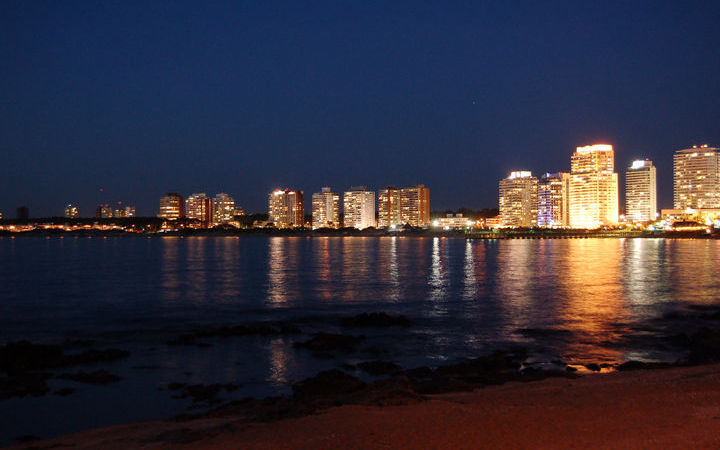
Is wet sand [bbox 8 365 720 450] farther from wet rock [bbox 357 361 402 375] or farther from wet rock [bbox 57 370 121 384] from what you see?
wet rock [bbox 57 370 121 384]

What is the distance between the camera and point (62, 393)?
14.8 m

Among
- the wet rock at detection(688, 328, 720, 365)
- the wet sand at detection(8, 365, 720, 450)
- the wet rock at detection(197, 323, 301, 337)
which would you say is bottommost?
the wet rock at detection(197, 323, 301, 337)

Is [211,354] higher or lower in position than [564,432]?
lower

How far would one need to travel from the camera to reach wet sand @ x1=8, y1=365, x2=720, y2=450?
26.7 feet

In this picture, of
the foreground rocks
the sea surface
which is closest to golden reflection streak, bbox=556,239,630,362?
the sea surface

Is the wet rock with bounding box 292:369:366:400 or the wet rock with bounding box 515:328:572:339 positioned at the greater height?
→ the wet rock with bounding box 292:369:366:400

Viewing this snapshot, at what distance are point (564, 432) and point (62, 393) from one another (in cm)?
1332

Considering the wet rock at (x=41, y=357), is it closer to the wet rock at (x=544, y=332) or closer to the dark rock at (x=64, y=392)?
the dark rock at (x=64, y=392)

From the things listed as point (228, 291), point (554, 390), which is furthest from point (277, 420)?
point (228, 291)

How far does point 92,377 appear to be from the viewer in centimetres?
1627

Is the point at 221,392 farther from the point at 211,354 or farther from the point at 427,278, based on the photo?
the point at 427,278

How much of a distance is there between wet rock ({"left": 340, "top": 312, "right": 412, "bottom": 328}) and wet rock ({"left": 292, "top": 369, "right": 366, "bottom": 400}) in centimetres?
1008

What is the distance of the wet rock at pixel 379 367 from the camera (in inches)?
650

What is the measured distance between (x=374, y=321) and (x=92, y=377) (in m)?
12.8
